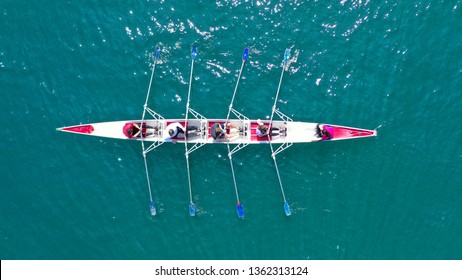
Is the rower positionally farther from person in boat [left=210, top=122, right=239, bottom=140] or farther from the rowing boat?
person in boat [left=210, top=122, right=239, bottom=140]

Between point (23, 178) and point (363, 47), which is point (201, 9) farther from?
point (23, 178)

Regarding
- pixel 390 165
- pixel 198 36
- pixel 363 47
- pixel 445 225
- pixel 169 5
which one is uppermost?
pixel 169 5

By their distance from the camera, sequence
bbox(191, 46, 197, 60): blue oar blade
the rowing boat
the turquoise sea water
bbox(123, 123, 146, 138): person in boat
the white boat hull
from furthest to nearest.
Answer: bbox(191, 46, 197, 60): blue oar blade < the turquoise sea water < bbox(123, 123, 146, 138): person in boat < the white boat hull < the rowing boat

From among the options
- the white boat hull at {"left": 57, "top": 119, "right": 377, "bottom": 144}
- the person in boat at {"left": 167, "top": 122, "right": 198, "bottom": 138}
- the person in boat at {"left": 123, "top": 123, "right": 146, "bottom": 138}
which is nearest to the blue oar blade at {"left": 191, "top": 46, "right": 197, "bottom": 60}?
the white boat hull at {"left": 57, "top": 119, "right": 377, "bottom": 144}

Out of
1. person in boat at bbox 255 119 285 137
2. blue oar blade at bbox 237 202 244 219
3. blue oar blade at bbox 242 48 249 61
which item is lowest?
blue oar blade at bbox 237 202 244 219

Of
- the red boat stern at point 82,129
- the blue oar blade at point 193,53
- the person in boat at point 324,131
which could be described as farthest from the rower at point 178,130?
the person in boat at point 324,131

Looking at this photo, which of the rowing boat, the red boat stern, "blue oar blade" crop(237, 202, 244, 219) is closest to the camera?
the rowing boat

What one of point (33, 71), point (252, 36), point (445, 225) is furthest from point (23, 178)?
point (445, 225)
